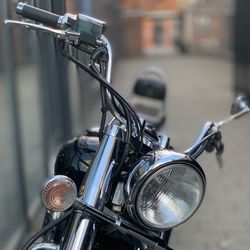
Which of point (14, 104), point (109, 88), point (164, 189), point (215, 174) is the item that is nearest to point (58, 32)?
point (109, 88)

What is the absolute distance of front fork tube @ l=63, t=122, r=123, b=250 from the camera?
1630 mm

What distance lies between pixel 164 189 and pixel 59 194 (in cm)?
33

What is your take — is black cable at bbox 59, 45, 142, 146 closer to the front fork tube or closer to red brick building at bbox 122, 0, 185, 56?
the front fork tube

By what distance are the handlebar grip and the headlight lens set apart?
1.82ft

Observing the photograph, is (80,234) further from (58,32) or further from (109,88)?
(58,32)

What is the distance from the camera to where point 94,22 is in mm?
1650

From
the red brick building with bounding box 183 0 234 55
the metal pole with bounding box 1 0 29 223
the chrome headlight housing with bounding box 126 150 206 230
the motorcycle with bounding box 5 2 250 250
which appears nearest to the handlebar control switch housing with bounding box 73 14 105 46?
the motorcycle with bounding box 5 2 250 250

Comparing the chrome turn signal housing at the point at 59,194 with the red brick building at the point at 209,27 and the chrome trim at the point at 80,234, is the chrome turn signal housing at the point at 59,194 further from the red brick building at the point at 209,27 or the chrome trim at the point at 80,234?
the red brick building at the point at 209,27

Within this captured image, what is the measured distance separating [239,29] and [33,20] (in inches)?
395

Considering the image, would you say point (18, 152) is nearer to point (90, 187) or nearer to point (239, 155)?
point (90, 187)

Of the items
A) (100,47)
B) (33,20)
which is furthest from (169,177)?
(33,20)

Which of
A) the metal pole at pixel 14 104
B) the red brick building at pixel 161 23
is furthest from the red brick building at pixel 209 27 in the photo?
the metal pole at pixel 14 104

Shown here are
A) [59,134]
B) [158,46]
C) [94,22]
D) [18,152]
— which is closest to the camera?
[94,22]

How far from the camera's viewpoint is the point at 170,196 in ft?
5.68
